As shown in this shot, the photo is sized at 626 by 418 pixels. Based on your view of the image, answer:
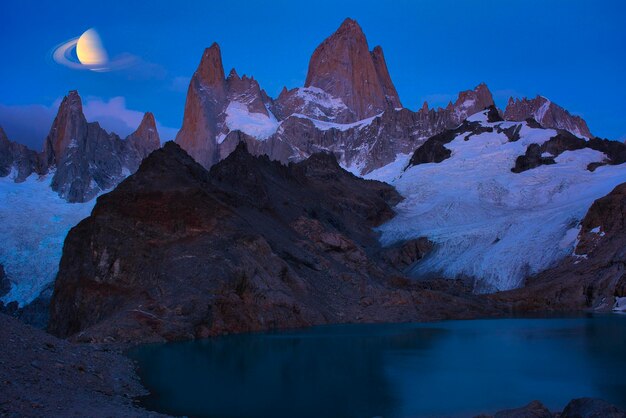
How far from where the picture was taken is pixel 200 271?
47.7 meters

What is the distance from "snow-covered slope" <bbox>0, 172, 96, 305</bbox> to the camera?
9375 cm

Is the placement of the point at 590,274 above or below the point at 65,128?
→ below

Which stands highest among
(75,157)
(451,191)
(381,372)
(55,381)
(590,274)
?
(75,157)

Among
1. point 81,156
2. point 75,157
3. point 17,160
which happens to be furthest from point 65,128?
point 17,160

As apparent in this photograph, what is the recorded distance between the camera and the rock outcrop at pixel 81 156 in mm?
137625

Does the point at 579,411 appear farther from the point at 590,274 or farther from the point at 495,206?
the point at 495,206

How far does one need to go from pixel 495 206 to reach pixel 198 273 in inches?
3479

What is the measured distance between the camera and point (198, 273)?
1868 inches

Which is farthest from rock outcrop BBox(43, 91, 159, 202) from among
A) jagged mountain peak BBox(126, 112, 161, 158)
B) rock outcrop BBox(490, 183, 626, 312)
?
rock outcrop BBox(490, 183, 626, 312)

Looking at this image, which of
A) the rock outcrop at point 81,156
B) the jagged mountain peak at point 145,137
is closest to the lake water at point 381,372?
the rock outcrop at point 81,156

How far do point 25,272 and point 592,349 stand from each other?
8258 centimetres

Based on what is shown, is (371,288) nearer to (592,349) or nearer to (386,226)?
(592,349)

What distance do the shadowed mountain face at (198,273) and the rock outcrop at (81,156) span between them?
259ft

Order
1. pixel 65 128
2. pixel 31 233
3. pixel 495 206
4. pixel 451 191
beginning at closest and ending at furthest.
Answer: pixel 31 233 → pixel 495 206 → pixel 451 191 → pixel 65 128
